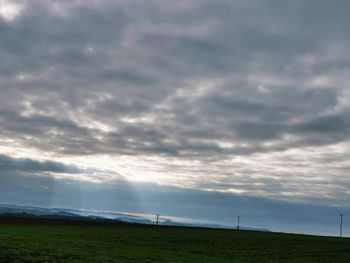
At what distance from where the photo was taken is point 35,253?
40344 mm

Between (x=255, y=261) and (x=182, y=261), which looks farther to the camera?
(x=255, y=261)

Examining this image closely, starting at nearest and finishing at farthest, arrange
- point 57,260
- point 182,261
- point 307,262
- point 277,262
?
point 57,260 < point 182,261 < point 277,262 < point 307,262

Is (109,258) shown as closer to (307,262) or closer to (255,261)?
(255,261)

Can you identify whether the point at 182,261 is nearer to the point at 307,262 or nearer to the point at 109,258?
the point at 109,258

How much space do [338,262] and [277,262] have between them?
40.2 ft

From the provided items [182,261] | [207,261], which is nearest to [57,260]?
[182,261]

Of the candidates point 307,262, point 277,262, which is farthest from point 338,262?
point 277,262

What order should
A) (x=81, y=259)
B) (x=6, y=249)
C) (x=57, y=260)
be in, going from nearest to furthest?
(x=57, y=260) < (x=81, y=259) < (x=6, y=249)

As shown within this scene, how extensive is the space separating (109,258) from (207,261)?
12.4 m

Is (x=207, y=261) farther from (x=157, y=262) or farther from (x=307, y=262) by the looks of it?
(x=307, y=262)

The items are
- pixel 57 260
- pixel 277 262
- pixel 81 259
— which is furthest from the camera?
pixel 277 262

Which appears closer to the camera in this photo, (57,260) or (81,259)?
(57,260)

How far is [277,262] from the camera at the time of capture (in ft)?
177

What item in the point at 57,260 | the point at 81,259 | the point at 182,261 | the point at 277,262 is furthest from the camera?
the point at 277,262
